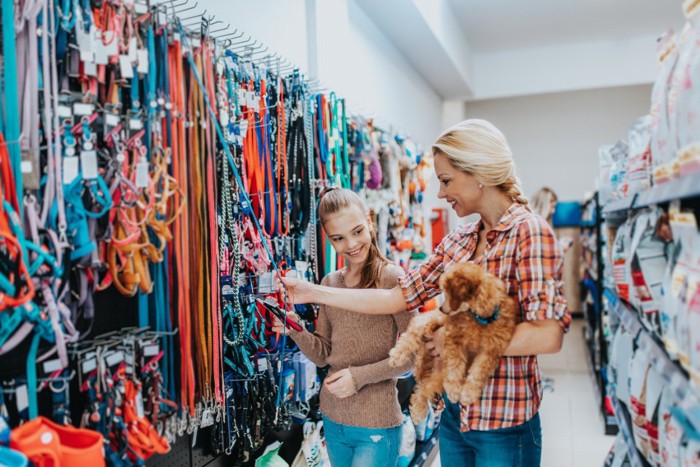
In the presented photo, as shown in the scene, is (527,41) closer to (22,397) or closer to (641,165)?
(641,165)

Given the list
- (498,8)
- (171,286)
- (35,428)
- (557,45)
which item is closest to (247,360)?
(171,286)

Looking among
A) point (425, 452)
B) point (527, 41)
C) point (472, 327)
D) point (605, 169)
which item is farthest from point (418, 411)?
point (527, 41)

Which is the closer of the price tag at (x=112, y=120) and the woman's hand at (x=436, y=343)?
the price tag at (x=112, y=120)

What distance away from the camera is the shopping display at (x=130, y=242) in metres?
1.38

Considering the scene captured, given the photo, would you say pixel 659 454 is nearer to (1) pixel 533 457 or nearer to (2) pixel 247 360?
(1) pixel 533 457

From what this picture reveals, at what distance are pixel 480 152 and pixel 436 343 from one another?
61 cm

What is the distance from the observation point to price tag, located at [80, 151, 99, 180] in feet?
4.87

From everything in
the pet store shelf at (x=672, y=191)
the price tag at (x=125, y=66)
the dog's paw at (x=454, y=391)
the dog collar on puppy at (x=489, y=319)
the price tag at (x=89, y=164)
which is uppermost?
the price tag at (x=125, y=66)

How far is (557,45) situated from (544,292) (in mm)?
7676

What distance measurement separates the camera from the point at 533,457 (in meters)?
1.69

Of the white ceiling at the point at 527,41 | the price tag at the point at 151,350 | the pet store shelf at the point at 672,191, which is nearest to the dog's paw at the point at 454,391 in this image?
the pet store shelf at the point at 672,191

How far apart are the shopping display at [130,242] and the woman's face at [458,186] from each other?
0.74 meters

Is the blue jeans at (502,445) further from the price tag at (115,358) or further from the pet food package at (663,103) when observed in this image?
the price tag at (115,358)

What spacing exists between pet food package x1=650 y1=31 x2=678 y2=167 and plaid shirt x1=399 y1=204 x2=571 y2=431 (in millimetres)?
366
